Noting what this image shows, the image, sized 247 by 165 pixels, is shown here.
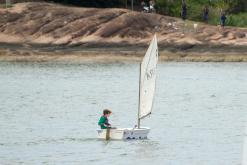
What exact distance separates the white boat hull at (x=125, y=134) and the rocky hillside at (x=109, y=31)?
36.5m

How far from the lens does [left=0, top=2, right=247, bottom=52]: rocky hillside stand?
72.6m

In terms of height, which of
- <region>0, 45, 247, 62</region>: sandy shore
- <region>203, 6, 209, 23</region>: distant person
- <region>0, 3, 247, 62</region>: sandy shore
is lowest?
<region>0, 45, 247, 62</region>: sandy shore

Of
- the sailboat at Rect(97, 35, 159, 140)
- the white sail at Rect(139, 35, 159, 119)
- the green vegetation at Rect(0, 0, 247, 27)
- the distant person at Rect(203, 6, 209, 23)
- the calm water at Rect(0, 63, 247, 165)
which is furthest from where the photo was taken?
the green vegetation at Rect(0, 0, 247, 27)

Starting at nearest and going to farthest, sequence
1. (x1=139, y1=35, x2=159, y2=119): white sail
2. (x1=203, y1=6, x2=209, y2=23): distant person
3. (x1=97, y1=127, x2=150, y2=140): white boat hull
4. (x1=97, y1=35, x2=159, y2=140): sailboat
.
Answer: (x1=97, y1=127, x2=150, y2=140): white boat hull, (x1=97, y1=35, x2=159, y2=140): sailboat, (x1=139, y1=35, x2=159, y2=119): white sail, (x1=203, y1=6, x2=209, y2=23): distant person

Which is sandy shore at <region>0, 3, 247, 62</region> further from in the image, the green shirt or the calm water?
the green shirt

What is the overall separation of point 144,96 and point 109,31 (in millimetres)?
36775

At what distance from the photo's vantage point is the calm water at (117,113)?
1319 inches

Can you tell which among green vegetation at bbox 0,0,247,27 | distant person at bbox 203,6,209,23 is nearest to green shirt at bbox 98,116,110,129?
distant person at bbox 203,6,209,23

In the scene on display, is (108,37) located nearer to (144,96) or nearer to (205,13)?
(205,13)

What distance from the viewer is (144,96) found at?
122 ft

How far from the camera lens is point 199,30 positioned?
7350 cm

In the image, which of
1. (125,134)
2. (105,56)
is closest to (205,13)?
(105,56)

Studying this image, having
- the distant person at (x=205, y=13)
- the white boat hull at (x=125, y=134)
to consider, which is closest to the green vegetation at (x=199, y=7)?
the distant person at (x=205, y=13)

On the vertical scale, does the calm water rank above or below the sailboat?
below
